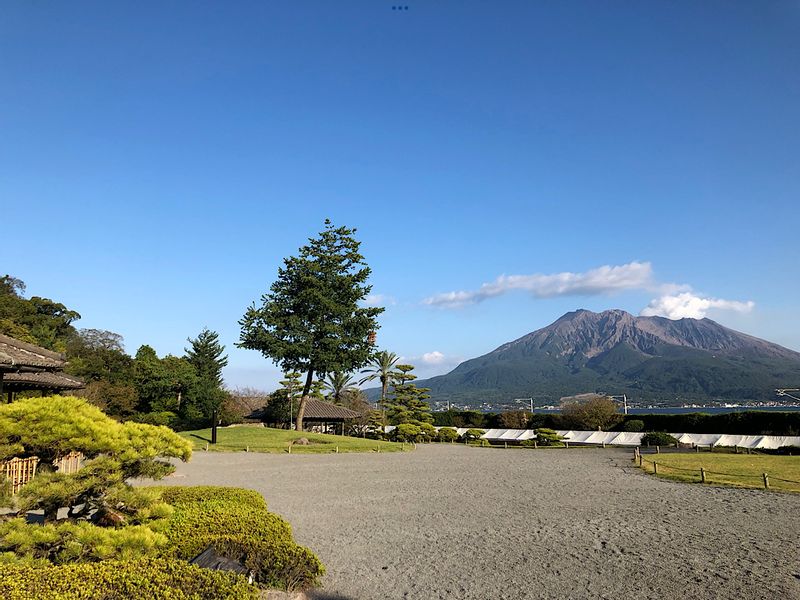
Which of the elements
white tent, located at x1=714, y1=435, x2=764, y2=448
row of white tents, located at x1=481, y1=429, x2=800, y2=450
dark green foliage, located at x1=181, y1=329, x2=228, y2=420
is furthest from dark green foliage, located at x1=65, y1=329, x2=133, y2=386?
white tent, located at x1=714, y1=435, x2=764, y2=448

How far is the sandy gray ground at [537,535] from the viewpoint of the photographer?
24.9 feet

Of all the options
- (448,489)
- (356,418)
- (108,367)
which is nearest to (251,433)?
(356,418)

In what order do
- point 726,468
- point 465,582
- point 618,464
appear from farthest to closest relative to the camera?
point 618,464, point 726,468, point 465,582

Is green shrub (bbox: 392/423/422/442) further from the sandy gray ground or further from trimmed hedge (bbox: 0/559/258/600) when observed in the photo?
trimmed hedge (bbox: 0/559/258/600)

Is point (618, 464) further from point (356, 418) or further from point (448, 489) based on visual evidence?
point (356, 418)

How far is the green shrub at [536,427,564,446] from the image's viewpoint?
1615 inches

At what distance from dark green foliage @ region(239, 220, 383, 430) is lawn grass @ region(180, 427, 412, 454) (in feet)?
13.7

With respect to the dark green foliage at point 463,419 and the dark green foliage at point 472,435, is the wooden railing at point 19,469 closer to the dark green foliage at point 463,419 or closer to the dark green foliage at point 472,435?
the dark green foliage at point 472,435

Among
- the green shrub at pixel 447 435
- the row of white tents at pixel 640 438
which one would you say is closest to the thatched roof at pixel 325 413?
the green shrub at pixel 447 435

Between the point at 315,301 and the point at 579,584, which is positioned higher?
the point at 315,301

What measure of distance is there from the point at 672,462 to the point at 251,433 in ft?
86.6

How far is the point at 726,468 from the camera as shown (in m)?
23.0

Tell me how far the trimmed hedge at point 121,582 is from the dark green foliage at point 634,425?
45.5 m

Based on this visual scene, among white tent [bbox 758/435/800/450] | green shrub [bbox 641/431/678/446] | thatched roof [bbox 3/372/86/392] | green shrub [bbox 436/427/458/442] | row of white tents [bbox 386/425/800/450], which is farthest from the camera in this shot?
green shrub [bbox 436/427/458/442]
